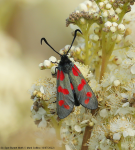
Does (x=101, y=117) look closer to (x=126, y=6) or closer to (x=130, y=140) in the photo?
(x=130, y=140)

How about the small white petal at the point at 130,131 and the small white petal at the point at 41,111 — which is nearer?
the small white petal at the point at 130,131

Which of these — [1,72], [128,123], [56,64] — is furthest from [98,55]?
[1,72]

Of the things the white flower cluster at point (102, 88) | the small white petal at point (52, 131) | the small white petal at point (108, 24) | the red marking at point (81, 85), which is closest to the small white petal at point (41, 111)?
the white flower cluster at point (102, 88)

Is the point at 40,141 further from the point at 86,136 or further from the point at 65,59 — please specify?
the point at 65,59

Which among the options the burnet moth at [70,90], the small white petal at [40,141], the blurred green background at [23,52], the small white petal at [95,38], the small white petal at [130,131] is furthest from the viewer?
the blurred green background at [23,52]

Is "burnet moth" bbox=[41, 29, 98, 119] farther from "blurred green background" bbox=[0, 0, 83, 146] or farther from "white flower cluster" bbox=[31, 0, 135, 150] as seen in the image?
"blurred green background" bbox=[0, 0, 83, 146]

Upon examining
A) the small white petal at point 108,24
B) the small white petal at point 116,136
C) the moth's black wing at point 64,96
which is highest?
the small white petal at point 108,24

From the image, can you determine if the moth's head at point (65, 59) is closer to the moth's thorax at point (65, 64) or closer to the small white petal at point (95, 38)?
the moth's thorax at point (65, 64)

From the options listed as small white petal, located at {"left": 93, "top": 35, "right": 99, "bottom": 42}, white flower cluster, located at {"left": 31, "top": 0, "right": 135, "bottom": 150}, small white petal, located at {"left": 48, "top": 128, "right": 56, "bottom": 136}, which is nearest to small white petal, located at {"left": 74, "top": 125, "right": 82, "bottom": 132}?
white flower cluster, located at {"left": 31, "top": 0, "right": 135, "bottom": 150}
